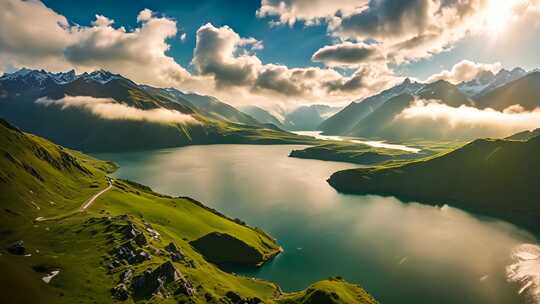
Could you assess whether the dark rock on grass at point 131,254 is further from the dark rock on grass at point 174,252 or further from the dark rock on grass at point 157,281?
the dark rock on grass at point 174,252

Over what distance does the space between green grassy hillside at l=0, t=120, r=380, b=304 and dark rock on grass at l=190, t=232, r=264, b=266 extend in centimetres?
38

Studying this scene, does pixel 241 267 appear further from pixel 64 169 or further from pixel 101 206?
pixel 64 169

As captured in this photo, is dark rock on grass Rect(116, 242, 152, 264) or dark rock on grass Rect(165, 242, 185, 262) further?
dark rock on grass Rect(165, 242, 185, 262)

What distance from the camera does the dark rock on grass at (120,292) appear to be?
230 feet

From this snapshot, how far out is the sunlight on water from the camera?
10893 centimetres

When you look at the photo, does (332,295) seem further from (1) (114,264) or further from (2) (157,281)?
(1) (114,264)

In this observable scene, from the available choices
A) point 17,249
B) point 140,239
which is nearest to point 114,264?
point 140,239

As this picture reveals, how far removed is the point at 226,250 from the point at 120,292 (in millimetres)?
62084

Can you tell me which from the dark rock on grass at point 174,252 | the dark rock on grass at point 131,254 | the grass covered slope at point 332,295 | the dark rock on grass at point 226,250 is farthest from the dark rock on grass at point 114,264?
the dark rock on grass at point 226,250

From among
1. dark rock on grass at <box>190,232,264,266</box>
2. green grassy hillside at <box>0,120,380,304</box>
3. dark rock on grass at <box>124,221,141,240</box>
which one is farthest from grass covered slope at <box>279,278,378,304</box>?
dark rock on grass at <box>124,221,141,240</box>

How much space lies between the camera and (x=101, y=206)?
456ft

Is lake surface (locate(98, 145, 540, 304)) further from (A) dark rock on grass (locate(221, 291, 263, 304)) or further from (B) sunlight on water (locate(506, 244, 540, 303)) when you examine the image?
(A) dark rock on grass (locate(221, 291, 263, 304))

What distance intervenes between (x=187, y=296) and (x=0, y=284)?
3156cm

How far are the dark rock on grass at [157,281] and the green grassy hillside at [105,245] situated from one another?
7.8 inches
